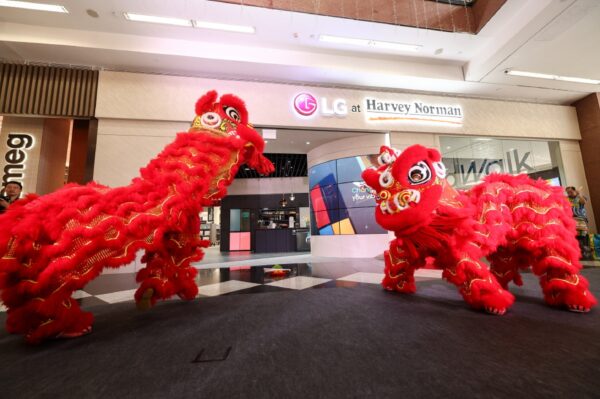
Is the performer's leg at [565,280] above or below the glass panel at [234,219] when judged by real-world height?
below

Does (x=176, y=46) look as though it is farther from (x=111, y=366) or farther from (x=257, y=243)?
(x=257, y=243)

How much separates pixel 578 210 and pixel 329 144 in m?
4.19

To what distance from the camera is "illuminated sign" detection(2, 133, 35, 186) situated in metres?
3.33

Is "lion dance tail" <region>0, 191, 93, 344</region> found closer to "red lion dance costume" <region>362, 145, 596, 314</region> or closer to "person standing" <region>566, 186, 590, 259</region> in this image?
"red lion dance costume" <region>362, 145, 596, 314</region>

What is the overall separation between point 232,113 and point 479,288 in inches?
63.1

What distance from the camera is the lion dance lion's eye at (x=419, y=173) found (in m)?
1.17

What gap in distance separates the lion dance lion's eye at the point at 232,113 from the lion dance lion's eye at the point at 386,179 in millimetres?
926

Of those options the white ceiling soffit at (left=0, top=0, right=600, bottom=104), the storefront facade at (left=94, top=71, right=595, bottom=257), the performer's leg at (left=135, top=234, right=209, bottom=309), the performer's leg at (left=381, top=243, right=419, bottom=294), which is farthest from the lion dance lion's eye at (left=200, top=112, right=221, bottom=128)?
the storefront facade at (left=94, top=71, right=595, bottom=257)

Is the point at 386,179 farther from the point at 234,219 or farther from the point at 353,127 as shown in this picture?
the point at 234,219

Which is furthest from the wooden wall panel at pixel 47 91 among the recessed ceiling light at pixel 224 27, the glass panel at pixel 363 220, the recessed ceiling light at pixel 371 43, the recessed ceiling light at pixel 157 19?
the glass panel at pixel 363 220

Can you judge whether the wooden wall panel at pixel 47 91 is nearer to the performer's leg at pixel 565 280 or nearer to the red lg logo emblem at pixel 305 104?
the red lg logo emblem at pixel 305 104

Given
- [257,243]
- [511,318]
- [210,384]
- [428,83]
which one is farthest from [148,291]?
[257,243]

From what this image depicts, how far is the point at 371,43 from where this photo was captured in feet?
11.3

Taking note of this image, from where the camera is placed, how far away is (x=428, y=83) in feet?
13.1
